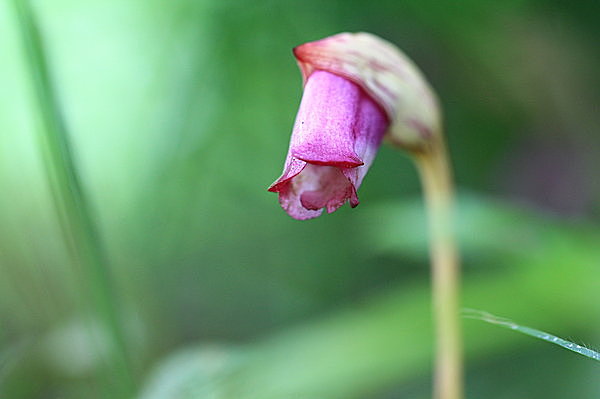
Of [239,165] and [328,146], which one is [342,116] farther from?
[239,165]

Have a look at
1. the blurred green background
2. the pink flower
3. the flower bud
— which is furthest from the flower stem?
the blurred green background

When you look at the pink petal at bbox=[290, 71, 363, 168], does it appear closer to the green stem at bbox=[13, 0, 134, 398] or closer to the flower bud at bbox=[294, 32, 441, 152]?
the flower bud at bbox=[294, 32, 441, 152]

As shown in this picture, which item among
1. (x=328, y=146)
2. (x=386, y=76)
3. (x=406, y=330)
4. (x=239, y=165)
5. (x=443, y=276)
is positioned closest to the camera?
(x=328, y=146)

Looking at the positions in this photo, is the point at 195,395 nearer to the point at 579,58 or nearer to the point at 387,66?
the point at 387,66

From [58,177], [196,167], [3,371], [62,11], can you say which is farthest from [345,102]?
[62,11]

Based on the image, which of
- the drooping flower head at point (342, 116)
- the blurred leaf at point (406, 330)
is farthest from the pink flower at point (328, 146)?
the blurred leaf at point (406, 330)

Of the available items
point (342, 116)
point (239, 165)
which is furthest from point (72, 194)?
point (239, 165)
